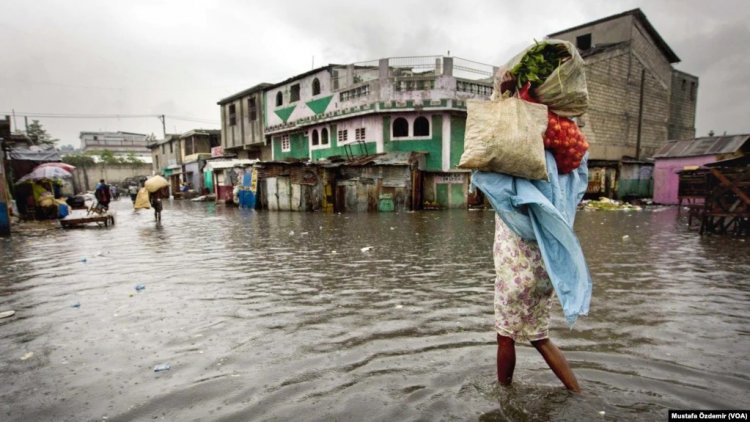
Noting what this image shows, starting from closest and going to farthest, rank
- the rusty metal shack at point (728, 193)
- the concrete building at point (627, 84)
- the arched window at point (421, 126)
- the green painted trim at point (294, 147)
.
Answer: the rusty metal shack at point (728, 193) < the arched window at point (421, 126) < the concrete building at point (627, 84) < the green painted trim at point (294, 147)

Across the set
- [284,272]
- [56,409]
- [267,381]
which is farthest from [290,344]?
[284,272]

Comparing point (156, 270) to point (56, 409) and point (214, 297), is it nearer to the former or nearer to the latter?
point (214, 297)

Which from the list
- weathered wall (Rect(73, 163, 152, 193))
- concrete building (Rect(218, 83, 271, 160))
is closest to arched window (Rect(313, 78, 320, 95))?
concrete building (Rect(218, 83, 271, 160))

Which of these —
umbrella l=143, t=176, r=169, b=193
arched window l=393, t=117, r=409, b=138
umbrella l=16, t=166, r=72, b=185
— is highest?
arched window l=393, t=117, r=409, b=138

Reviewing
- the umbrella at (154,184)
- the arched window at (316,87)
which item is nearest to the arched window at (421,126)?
the arched window at (316,87)

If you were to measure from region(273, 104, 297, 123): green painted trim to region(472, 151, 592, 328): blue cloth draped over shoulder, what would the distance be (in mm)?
28516

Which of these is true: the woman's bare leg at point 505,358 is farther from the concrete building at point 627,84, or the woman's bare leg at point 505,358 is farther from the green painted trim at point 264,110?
the green painted trim at point 264,110

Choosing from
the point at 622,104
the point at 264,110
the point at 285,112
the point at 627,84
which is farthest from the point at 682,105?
the point at 264,110

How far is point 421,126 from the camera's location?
77.0ft

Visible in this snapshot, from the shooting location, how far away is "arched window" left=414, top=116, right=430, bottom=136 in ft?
76.4

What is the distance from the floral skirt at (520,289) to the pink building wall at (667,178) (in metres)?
27.4

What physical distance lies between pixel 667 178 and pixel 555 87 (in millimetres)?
28486

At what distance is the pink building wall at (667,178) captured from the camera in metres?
24.6

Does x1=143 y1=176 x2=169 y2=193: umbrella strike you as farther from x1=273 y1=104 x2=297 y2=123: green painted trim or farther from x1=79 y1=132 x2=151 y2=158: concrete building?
x1=79 y1=132 x2=151 y2=158: concrete building
